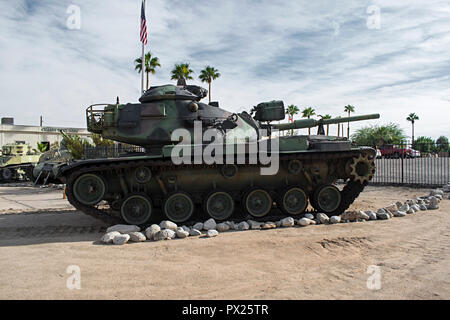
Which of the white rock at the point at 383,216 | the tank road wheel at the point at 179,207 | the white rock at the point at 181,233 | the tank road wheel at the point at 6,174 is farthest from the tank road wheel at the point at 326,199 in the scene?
the tank road wheel at the point at 6,174

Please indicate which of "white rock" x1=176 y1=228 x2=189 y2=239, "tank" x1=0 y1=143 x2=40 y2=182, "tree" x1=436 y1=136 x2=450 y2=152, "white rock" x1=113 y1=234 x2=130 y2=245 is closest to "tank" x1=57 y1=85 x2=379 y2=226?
"white rock" x1=176 y1=228 x2=189 y2=239

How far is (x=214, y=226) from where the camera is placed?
26.9 ft

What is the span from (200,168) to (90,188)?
9.21 ft

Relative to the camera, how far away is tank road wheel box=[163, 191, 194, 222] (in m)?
8.76

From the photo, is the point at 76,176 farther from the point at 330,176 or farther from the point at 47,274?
the point at 330,176

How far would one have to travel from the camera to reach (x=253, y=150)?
8742 millimetres

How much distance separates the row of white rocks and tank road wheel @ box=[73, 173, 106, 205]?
872 millimetres

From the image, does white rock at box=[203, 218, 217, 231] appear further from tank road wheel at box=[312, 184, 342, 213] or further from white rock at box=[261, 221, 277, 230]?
tank road wheel at box=[312, 184, 342, 213]

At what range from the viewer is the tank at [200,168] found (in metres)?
8.42

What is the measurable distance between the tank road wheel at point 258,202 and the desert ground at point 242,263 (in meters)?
1.20
